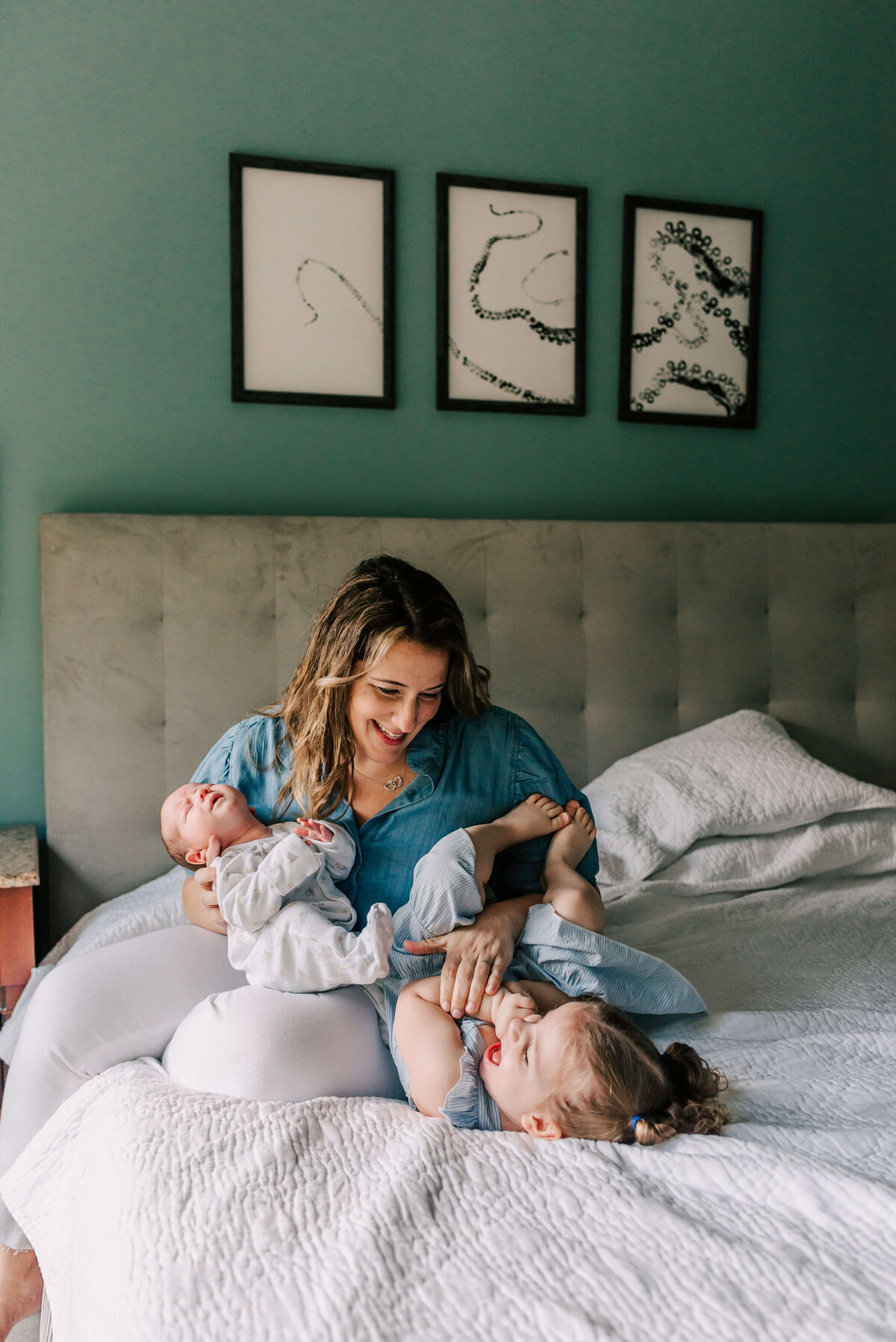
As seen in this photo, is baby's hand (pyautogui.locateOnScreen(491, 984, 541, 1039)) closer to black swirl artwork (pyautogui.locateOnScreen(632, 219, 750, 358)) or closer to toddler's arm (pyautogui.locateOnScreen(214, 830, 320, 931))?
toddler's arm (pyautogui.locateOnScreen(214, 830, 320, 931))

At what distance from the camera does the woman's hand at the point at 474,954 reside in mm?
1194

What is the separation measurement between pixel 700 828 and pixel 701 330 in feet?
4.55

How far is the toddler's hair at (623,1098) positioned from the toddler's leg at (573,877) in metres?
0.24

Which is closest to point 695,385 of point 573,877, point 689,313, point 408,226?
point 689,313

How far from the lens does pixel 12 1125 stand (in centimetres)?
123

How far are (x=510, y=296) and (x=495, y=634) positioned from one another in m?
0.87

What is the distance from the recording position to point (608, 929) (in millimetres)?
1738

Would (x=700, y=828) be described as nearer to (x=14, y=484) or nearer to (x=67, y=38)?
(x=14, y=484)

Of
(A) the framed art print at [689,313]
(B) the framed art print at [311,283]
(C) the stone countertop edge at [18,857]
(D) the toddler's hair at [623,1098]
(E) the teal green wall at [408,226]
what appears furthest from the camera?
(A) the framed art print at [689,313]

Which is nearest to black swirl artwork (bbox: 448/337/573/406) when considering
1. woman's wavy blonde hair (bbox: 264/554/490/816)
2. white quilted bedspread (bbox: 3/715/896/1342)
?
woman's wavy blonde hair (bbox: 264/554/490/816)

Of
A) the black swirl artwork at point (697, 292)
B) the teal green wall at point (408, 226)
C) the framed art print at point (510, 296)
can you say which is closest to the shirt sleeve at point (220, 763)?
the teal green wall at point (408, 226)

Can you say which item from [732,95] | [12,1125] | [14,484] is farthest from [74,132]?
[12,1125]

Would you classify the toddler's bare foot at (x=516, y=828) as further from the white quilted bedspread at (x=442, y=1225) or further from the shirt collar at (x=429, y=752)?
the white quilted bedspread at (x=442, y=1225)

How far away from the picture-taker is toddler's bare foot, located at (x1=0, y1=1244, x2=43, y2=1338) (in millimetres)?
1178
